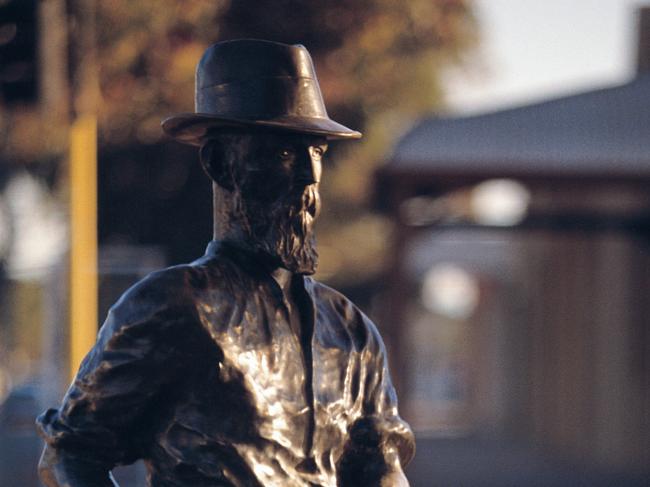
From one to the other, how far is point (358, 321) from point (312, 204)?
30 cm

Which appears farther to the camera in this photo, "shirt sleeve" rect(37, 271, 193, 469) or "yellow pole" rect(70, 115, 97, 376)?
"yellow pole" rect(70, 115, 97, 376)

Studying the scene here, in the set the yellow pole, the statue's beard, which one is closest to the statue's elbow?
the statue's beard

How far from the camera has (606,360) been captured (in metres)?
22.7

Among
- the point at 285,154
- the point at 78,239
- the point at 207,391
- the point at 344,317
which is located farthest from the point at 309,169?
the point at 78,239

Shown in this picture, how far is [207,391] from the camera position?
2865 millimetres

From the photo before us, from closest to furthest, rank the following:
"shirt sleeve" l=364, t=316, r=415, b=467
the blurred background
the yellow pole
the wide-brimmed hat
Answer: the wide-brimmed hat → "shirt sleeve" l=364, t=316, r=415, b=467 → the yellow pole → the blurred background

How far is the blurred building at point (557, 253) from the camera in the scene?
57.5ft

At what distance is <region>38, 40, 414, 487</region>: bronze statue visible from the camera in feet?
9.35

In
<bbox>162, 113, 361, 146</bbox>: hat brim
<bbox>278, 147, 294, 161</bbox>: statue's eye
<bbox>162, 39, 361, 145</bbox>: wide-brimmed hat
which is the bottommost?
<bbox>278, 147, 294, 161</bbox>: statue's eye

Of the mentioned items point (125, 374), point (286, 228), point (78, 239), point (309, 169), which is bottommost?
point (78, 239)

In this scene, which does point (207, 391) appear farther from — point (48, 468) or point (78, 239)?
point (78, 239)

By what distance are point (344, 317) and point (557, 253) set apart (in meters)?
24.0

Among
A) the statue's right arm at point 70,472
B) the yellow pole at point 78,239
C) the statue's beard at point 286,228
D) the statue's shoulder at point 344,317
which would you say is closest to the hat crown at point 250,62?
the statue's beard at point 286,228

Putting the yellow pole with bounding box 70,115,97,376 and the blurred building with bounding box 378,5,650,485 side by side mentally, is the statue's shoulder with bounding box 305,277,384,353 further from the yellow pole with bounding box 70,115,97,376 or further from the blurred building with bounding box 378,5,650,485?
the blurred building with bounding box 378,5,650,485
